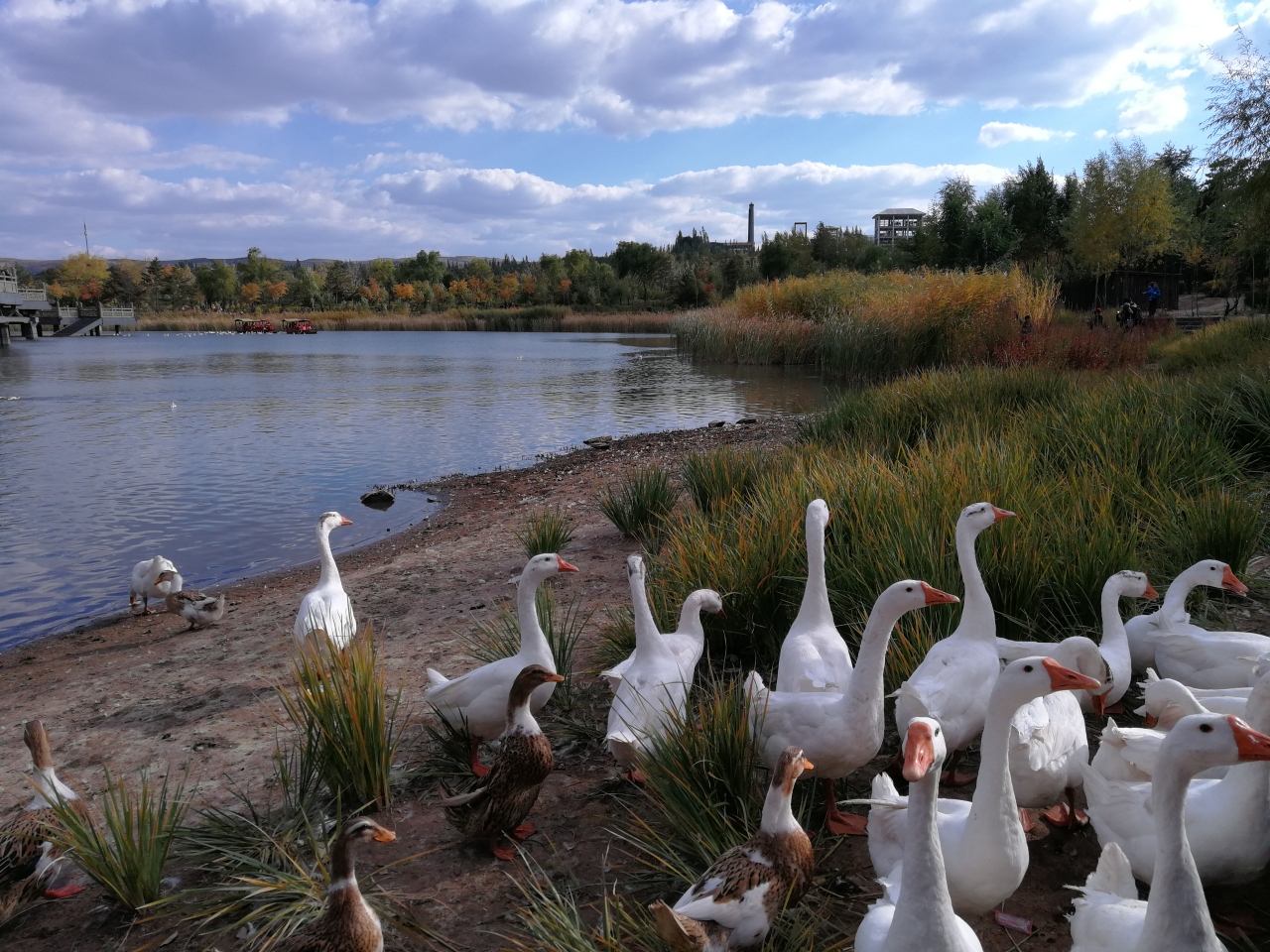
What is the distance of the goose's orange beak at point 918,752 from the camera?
2033 millimetres

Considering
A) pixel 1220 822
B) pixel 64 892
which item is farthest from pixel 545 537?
pixel 1220 822

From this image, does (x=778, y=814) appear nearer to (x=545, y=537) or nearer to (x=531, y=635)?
(x=531, y=635)

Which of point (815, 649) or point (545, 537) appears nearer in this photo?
point (815, 649)

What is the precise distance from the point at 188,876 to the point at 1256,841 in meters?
4.00

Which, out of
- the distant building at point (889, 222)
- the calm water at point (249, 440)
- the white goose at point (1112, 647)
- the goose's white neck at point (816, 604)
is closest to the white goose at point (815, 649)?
the goose's white neck at point (816, 604)

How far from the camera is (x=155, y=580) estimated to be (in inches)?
344

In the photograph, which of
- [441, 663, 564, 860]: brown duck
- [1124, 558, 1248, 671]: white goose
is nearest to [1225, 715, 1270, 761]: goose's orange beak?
[441, 663, 564, 860]: brown duck

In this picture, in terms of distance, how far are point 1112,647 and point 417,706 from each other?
3.88 m

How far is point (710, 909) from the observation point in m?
2.45

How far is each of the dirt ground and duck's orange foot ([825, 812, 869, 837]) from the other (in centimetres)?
5

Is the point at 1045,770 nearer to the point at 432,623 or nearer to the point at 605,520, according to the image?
the point at 432,623

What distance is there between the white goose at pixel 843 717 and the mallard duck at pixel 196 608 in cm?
667

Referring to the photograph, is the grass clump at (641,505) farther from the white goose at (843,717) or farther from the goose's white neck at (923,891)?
the goose's white neck at (923,891)

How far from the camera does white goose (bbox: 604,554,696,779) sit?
347 centimetres
